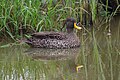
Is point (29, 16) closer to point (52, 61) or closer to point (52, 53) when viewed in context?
point (52, 53)

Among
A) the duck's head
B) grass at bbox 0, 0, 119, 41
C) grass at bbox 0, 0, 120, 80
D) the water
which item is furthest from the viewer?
the duck's head

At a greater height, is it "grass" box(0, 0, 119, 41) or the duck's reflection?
"grass" box(0, 0, 119, 41)

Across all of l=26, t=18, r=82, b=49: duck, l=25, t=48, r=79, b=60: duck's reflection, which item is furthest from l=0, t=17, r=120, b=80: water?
l=26, t=18, r=82, b=49: duck

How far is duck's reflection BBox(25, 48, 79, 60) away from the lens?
6461 millimetres

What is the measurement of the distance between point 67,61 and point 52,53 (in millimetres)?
617

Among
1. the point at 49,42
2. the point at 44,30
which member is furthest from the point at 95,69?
the point at 44,30

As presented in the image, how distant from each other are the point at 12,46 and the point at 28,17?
70 centimetres

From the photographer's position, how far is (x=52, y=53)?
22.2 feet

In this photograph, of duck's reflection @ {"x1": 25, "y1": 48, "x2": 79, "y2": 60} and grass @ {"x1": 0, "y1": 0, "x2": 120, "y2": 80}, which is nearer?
grass @ {"x1": 0, "y1": 0, "x2": 120, "y2": 80}

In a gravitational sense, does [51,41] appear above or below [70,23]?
below

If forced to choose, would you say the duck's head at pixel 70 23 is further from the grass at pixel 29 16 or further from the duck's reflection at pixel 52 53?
the duck's reflection at pixel 52 53

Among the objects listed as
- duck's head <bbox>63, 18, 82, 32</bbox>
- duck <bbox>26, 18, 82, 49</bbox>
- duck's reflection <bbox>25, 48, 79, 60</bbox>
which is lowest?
Answer: duck's reflection <bbox>25, 48, 79, 60</bbox>

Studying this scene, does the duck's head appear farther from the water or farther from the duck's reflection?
the duck's reflection

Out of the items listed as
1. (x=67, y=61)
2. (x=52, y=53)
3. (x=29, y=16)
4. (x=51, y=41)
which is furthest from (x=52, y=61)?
(x=29, y=16)
